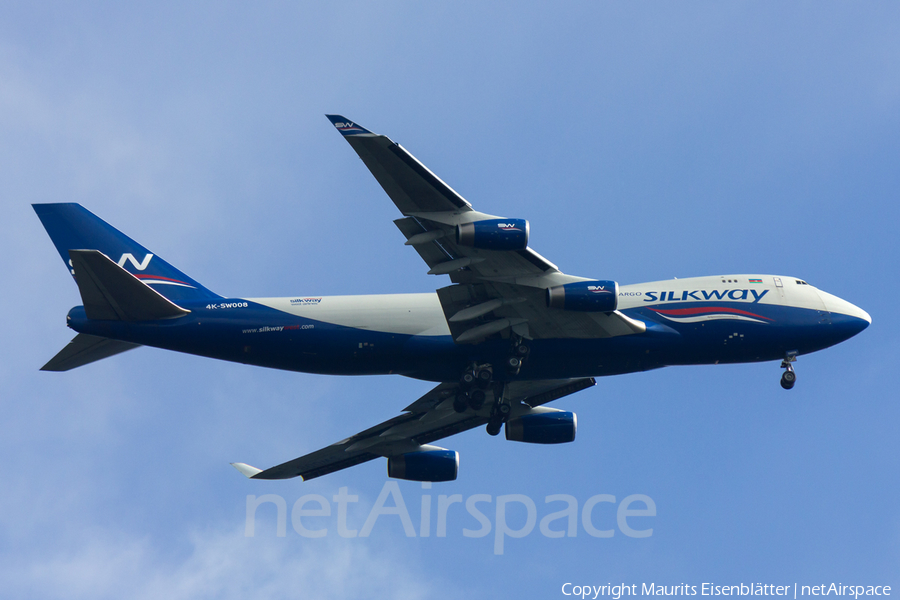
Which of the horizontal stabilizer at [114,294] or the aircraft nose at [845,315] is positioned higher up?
the aircraft nose at [845,315]

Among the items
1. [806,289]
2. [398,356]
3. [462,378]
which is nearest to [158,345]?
[398,356]

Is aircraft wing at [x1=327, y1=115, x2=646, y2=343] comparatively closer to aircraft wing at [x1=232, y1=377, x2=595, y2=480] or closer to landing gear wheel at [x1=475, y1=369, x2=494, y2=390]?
landing gear wheel at [x1=475, y1=369, x2=494, y2=390]

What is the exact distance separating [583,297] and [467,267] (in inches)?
158

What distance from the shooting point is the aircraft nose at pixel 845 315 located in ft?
113

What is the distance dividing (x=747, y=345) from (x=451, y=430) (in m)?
13.0

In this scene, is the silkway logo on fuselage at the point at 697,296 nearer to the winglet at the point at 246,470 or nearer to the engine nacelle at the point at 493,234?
the engine nacelle at the point at 493,234

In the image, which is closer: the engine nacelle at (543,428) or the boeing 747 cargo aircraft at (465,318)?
the boeing 747 cargo aircraft at (465,318)

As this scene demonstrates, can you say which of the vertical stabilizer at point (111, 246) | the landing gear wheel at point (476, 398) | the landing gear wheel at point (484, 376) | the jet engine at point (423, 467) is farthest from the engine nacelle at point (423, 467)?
the vertical stabilizer at point (111, 246)

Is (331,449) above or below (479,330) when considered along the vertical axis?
below

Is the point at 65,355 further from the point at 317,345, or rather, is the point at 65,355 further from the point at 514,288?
the point at 514,288

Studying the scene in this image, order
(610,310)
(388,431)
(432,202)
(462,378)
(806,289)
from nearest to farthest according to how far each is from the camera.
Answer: (432,202), (610,310), (462,378), (806,289), (388,431)

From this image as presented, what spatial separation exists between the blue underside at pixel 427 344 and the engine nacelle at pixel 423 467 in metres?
7.11

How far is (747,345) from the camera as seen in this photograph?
33344mm

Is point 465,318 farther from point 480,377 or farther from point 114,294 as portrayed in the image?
point 114,294
